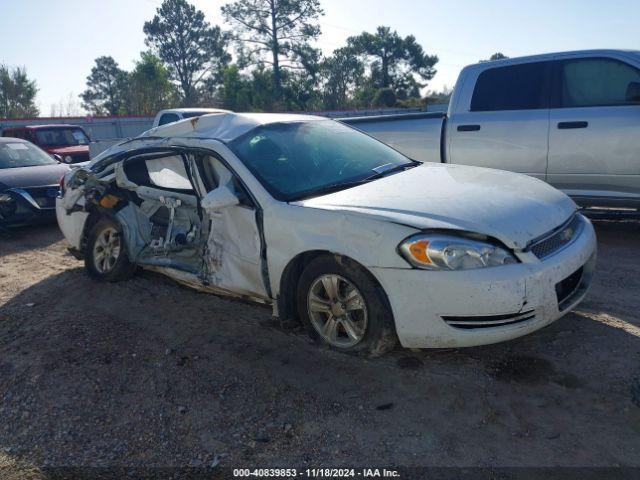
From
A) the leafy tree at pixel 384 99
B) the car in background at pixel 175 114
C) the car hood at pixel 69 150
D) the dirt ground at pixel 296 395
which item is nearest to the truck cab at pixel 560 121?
the dirt ground at pixel 296 395

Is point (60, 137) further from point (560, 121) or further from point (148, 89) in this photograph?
point (148, 89)

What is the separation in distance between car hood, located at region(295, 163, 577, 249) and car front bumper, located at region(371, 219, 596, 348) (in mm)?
222

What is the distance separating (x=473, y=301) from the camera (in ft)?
9.41

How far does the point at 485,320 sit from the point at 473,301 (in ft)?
0.50

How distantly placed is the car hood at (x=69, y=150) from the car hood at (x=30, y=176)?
5210mm

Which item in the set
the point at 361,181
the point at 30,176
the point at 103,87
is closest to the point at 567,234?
the point at 361,181

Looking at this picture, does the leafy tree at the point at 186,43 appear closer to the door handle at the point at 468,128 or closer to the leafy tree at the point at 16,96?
the leafy tree at the point at 16,96

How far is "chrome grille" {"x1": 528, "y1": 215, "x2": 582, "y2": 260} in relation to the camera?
3.08 meters

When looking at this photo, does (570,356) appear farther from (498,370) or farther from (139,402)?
(139,402)

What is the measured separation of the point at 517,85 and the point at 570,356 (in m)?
3.85

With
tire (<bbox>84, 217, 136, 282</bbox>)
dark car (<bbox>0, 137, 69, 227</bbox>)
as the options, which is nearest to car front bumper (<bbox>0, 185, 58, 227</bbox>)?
dark car (<bbox>0, 137, 69, 227</bbox>)

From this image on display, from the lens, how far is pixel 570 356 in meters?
3.23

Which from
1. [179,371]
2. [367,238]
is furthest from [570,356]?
[179,371]

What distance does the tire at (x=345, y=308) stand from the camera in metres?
3.13
